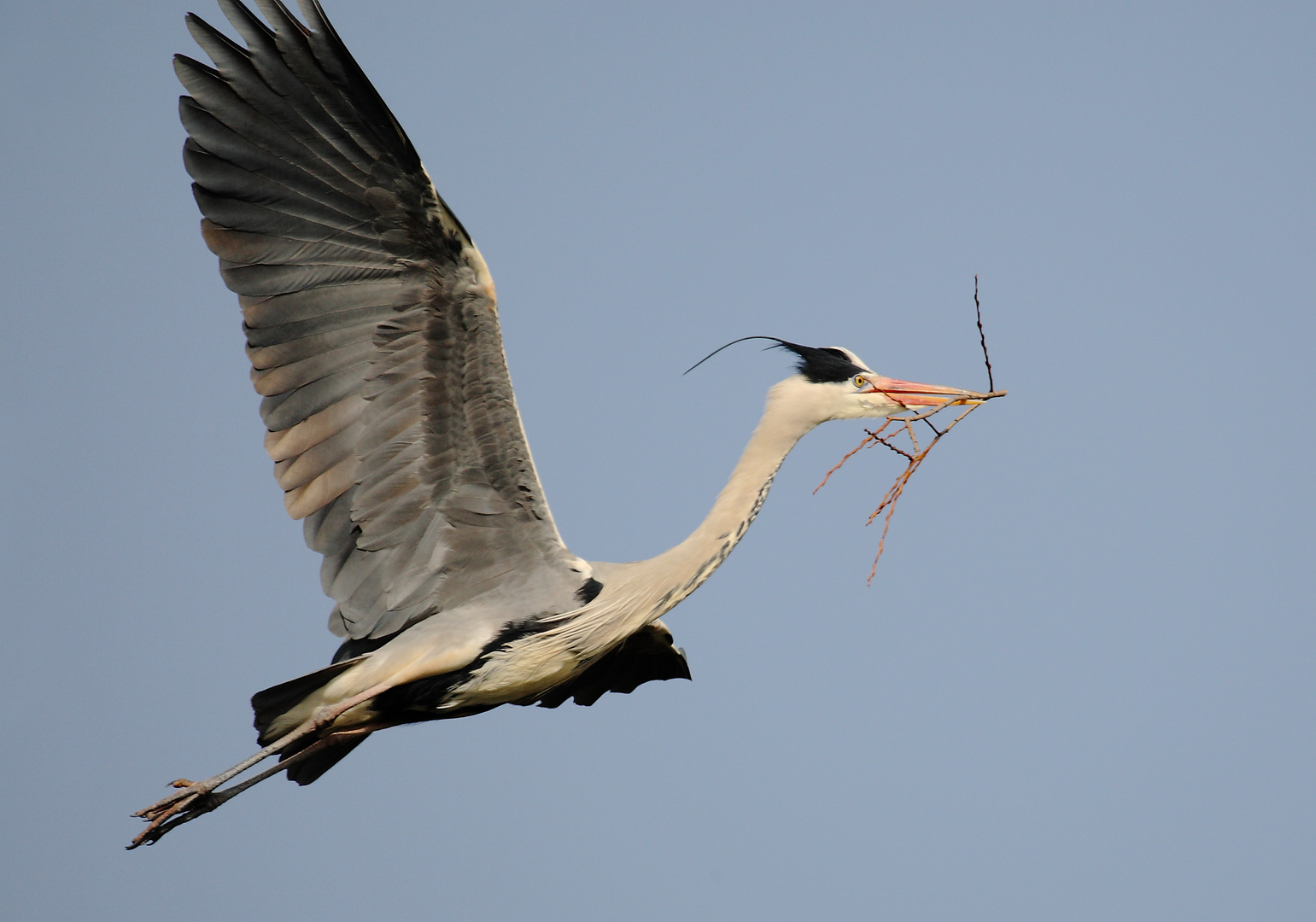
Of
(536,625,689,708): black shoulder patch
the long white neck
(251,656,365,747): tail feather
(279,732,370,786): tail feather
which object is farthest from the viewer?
(536,625,689,708): black shoulder patch

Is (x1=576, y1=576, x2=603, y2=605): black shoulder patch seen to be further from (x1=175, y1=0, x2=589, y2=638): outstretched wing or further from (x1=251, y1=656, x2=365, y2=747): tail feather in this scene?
(x1=251, y1=656, x2=365, y2=747): tail feather

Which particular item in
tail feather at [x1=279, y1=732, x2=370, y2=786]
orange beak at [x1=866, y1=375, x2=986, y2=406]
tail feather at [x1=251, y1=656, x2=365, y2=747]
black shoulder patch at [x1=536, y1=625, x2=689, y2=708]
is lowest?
black shoulder patch at [x1=536, y1=625, x2=689, y2=708]

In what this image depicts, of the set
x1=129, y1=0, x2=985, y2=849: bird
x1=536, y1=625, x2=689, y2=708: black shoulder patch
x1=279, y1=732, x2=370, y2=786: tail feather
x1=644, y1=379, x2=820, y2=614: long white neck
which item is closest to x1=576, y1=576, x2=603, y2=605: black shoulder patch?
x1=129, y1=0, x2=985, y2=849: bird

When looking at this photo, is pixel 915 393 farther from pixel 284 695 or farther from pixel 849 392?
pixel 284 695

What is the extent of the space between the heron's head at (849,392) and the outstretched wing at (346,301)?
136 centimetres

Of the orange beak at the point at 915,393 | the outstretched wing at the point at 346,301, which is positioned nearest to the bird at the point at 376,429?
the outstretched wing at the point at 346,301

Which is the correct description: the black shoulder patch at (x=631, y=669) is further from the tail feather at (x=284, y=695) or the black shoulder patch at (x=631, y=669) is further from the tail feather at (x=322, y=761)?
the tail feather at (x=284, y=695)

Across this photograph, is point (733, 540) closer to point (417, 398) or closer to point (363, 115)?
point (417, 398)

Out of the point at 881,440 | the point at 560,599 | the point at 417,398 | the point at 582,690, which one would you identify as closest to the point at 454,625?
the point at 560,599

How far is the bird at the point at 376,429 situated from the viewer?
4879 millimetres

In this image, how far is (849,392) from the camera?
5887 mm

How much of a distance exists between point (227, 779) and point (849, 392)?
3.09 m

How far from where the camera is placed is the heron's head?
19.3ft

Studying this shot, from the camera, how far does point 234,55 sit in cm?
482
